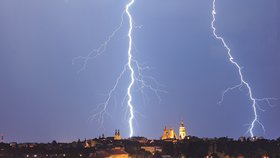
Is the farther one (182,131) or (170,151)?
(182,131)

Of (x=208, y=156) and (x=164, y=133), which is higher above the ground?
(x=164, y=133)

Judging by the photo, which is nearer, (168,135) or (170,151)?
(170,151)

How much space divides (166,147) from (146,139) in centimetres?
3664

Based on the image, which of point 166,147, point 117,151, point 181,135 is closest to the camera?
point 117,151

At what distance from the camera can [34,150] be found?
10288cm

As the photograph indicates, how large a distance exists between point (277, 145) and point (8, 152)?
141 feet

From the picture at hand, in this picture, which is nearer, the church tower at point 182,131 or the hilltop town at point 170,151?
the hilltop town at point 170,151

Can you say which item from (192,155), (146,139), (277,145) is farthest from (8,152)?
(146,139)

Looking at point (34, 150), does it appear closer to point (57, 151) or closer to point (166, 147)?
point (57, 151)

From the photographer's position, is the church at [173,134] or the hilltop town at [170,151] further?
the church at [173,134]

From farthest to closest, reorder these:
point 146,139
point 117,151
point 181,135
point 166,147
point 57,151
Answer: point 146,139 → point 181,135 → point 166,147 → point 57,151 → point 117,151

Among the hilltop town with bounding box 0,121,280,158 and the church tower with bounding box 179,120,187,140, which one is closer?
the hilltop town with bounding box 0,121,280,158

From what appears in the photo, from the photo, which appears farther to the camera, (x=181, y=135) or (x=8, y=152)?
(x=181, y=135)

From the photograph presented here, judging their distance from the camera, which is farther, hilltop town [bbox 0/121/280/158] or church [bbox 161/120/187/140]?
church [bbox 161/120/187/140]
